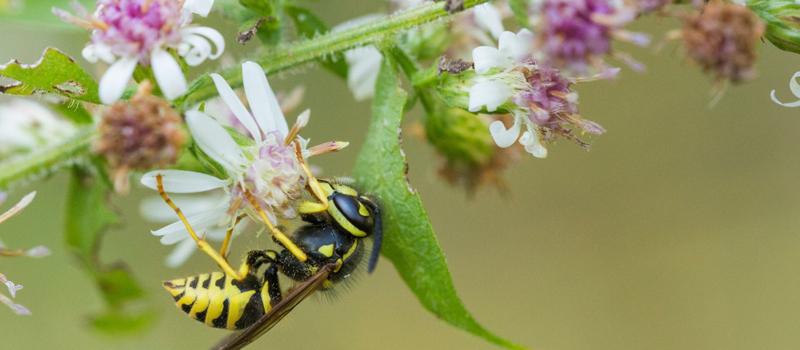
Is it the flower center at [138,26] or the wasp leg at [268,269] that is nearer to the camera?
the flower center at [138,26]

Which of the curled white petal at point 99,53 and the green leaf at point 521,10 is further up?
the curled white petal at point 99,53

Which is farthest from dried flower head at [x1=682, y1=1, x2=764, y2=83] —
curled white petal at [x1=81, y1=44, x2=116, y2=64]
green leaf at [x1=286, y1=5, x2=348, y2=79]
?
curled white petal at [x1=81, y1=44, x2=116, y2=64]

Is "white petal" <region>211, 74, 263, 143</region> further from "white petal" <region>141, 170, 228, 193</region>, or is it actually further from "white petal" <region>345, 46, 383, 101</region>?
"white petal" <region>345, 46, 383, 101</region>

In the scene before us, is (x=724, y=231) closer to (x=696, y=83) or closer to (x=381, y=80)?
(x=696, y=83)

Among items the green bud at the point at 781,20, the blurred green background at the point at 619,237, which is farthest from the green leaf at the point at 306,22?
the blurred green background at the point at 619,237

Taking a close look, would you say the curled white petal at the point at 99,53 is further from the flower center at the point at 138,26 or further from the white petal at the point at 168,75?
the white petal at the point at 168,75

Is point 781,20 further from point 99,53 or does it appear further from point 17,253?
point 17,253

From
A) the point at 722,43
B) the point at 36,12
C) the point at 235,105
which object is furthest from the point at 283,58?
the point at 722,43

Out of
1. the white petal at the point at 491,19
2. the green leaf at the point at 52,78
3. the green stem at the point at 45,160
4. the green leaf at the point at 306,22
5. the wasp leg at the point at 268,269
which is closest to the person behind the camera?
the green leaf at the point at 52,78
